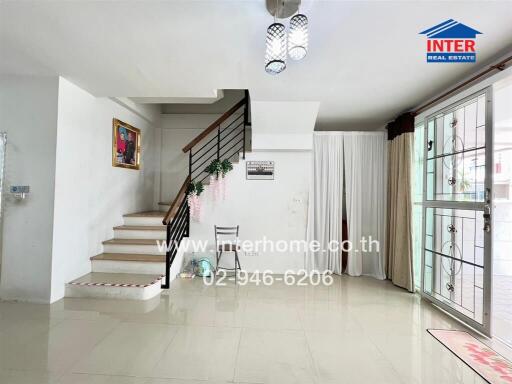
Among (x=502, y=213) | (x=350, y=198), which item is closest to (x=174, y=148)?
(x=350, y=198)

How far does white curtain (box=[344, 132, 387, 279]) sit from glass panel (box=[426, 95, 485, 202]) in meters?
1.03

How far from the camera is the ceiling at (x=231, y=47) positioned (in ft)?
6.32

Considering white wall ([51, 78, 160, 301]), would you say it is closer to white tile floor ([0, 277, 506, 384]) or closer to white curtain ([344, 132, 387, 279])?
white tile floor ([0, 277, 506, 384])

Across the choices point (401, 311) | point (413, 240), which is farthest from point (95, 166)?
point (413, 240)

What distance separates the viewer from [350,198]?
15.2ft

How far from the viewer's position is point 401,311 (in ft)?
10.4

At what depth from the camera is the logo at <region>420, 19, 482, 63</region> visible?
211 centimetres

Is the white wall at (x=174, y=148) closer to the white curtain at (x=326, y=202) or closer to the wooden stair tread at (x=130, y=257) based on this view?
the wooden stair tread at (x=130, y=257)

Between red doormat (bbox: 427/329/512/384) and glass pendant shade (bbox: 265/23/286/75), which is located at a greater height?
glass pendant shade (bbox: 265/23/286/75)

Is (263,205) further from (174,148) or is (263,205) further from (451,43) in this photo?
(451,43)

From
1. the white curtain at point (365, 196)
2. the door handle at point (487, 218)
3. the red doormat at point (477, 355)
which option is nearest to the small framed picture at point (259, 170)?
the white curtain at point (365, 196)

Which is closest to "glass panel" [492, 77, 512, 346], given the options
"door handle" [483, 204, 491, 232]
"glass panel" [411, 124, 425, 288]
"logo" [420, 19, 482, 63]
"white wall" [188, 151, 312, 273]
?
"door handle" [483, 204, 491, 232]

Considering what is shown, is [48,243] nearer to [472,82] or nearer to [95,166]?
[95,166]

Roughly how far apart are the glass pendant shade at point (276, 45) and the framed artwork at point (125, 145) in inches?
138
